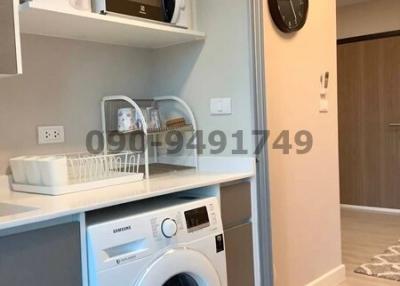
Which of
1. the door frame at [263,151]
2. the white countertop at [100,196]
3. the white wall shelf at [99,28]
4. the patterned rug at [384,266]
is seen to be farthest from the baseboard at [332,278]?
the white wall shelf at [99,28]

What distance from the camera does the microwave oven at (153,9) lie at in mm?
1887

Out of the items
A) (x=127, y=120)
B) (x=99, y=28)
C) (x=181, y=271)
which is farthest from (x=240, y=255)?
(x=99, y=28)

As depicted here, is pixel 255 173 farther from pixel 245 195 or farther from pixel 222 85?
pixel 222 85

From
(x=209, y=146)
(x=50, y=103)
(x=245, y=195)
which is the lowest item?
(x=245, y=195)

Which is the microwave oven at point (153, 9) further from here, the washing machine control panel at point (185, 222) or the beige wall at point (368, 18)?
the beige wall at point (368, 18)

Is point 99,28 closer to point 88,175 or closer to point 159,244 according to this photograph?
point 88,175

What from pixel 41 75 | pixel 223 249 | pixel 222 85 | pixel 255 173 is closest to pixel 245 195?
pixel 255 173

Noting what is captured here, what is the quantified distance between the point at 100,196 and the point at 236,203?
0.72 meters

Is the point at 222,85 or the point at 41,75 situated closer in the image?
the point at 41,75

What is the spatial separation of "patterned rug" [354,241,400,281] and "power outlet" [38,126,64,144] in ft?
7.39

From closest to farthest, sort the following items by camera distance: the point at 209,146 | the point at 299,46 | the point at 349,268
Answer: the point at 209,146, the point at 299,46, the point at 349,268

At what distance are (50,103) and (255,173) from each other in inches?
42.0

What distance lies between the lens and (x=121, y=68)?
7.97 ft

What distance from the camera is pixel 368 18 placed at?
15.6 feet
